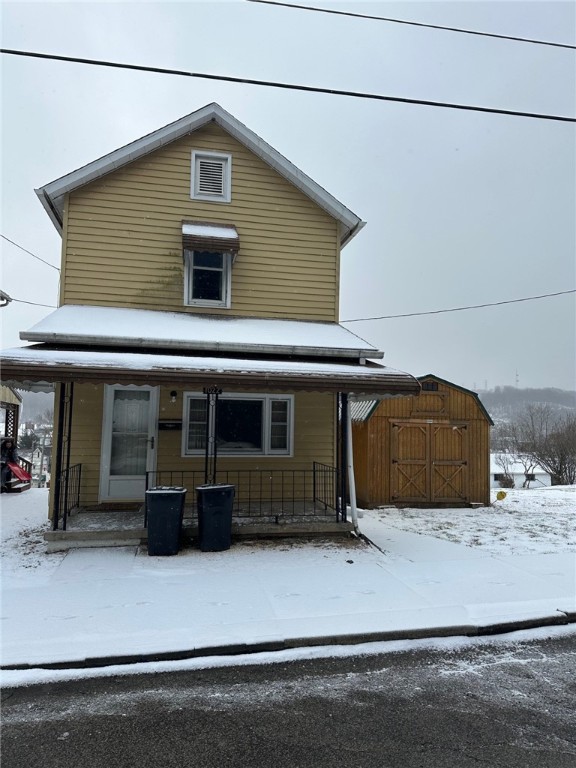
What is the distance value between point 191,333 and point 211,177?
393 cm

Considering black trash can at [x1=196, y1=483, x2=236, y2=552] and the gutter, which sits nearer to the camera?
black trash can at [x1=196, y1=483, x2=236, y2=552]

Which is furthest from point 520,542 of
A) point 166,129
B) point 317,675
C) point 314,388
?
point 166,129

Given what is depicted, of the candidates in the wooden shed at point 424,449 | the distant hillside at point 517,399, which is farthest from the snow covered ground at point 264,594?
the distant hillside at point 517,399

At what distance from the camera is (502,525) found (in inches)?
438

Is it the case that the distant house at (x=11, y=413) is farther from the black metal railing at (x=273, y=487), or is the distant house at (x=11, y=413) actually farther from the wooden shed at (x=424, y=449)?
the wooden shed at (x=424, y=449)

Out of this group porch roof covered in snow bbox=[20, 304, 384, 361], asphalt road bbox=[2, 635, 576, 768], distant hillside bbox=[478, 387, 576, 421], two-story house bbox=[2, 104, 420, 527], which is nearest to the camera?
asphalt road bbox=[2, 635, 576, 768]

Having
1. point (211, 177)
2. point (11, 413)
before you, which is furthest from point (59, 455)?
point (11, 413)

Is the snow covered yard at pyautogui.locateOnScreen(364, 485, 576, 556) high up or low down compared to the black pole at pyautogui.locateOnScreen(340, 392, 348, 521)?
down

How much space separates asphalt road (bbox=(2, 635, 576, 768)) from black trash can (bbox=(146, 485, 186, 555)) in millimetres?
3506

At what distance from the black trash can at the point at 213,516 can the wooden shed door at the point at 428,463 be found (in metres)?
6.19

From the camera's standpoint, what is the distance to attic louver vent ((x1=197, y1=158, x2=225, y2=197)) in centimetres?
1118

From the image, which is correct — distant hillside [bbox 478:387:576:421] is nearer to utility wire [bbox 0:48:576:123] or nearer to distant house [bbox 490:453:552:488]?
distant house [bbox 490:453:552:488]

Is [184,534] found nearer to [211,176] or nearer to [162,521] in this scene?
[162,521]

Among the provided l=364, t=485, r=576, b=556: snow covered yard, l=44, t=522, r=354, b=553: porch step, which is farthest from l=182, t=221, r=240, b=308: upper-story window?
l=364, t=485, r=576, b=556: snow covered yard
